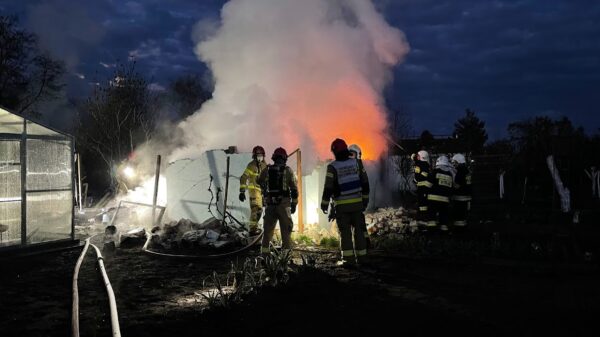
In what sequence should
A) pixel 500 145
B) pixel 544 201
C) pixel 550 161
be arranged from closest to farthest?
pixel 550 161
pixel 544 201
pixel 500 145

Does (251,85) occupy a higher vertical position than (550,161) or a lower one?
higher

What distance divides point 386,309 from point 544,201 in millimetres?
16282

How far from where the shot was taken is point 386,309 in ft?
18.7

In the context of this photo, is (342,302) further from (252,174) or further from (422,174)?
(422,174)

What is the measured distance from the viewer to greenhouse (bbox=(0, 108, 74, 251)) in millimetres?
10961

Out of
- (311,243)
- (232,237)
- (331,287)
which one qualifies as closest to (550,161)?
(311,243)

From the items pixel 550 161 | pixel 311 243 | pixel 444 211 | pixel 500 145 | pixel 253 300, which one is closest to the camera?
pixel 253 300

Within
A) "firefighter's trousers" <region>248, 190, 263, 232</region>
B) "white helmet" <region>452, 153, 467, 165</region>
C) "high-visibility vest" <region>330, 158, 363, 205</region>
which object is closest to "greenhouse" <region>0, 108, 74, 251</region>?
"firefighter's trousers" <region>248, 190, 263, 232</region>

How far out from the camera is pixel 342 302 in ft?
19.9

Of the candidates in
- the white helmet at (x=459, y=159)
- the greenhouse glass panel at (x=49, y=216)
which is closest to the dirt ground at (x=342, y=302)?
the greenhouse glass panel at (x=49, y=216)

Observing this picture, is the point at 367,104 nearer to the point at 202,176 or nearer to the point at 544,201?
the point at 202,176

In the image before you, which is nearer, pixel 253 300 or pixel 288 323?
pixel 288 323

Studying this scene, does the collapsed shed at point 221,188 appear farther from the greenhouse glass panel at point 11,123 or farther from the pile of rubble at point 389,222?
the greenhouse glass panel at point 11,123

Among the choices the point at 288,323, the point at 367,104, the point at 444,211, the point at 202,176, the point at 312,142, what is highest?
the point at 367,104
